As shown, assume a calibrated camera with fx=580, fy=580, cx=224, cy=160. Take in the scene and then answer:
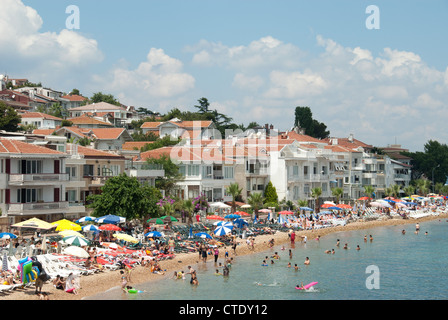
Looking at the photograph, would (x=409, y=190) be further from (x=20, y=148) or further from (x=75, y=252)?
(x=75, y=252)

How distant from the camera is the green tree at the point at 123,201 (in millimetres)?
43469

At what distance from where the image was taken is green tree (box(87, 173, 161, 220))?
143ft

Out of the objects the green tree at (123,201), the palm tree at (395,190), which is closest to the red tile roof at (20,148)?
the green tree at (123,201)

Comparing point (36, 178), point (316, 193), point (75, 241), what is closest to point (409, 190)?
point (316, 193)

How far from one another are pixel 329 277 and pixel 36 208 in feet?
69.8

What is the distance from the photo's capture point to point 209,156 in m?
62.3

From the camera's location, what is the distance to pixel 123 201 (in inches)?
1700

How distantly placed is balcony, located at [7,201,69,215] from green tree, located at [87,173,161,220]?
2.31 m

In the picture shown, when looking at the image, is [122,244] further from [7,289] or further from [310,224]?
[310,224]

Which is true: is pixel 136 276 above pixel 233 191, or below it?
below

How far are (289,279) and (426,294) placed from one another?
8.24 meters
